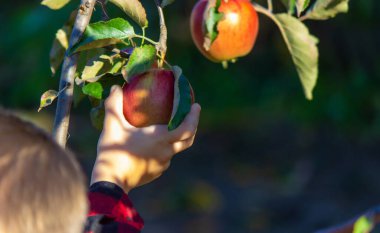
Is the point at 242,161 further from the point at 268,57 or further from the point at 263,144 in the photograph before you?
the point at 268,57

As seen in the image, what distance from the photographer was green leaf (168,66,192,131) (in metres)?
1.20

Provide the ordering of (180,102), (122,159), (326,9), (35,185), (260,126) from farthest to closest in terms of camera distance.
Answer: (260,126) < (326,9) < (122,159) < (180,102) < (35,185)

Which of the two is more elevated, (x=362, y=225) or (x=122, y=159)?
(x=122, y=159)

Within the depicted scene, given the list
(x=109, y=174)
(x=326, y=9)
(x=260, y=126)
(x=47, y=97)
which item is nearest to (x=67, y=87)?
(x=47, y=97)

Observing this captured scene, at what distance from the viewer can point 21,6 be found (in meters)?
5.19

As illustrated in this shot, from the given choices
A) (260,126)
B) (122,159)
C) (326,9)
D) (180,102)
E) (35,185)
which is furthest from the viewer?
(260,126)

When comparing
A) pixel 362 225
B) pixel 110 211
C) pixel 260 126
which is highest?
pixel 110 211

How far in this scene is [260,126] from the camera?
588cm

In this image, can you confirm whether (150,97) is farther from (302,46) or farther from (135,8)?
(302,46)

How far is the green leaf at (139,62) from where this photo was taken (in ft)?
4.07

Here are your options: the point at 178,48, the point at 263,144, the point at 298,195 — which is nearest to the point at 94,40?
the point at 178,48

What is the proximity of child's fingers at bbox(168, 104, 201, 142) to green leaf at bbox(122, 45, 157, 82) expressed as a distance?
0.09 meters

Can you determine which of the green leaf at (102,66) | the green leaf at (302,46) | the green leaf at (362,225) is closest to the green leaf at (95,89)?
the green leaf at (102,66)

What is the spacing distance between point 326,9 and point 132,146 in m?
0.37
